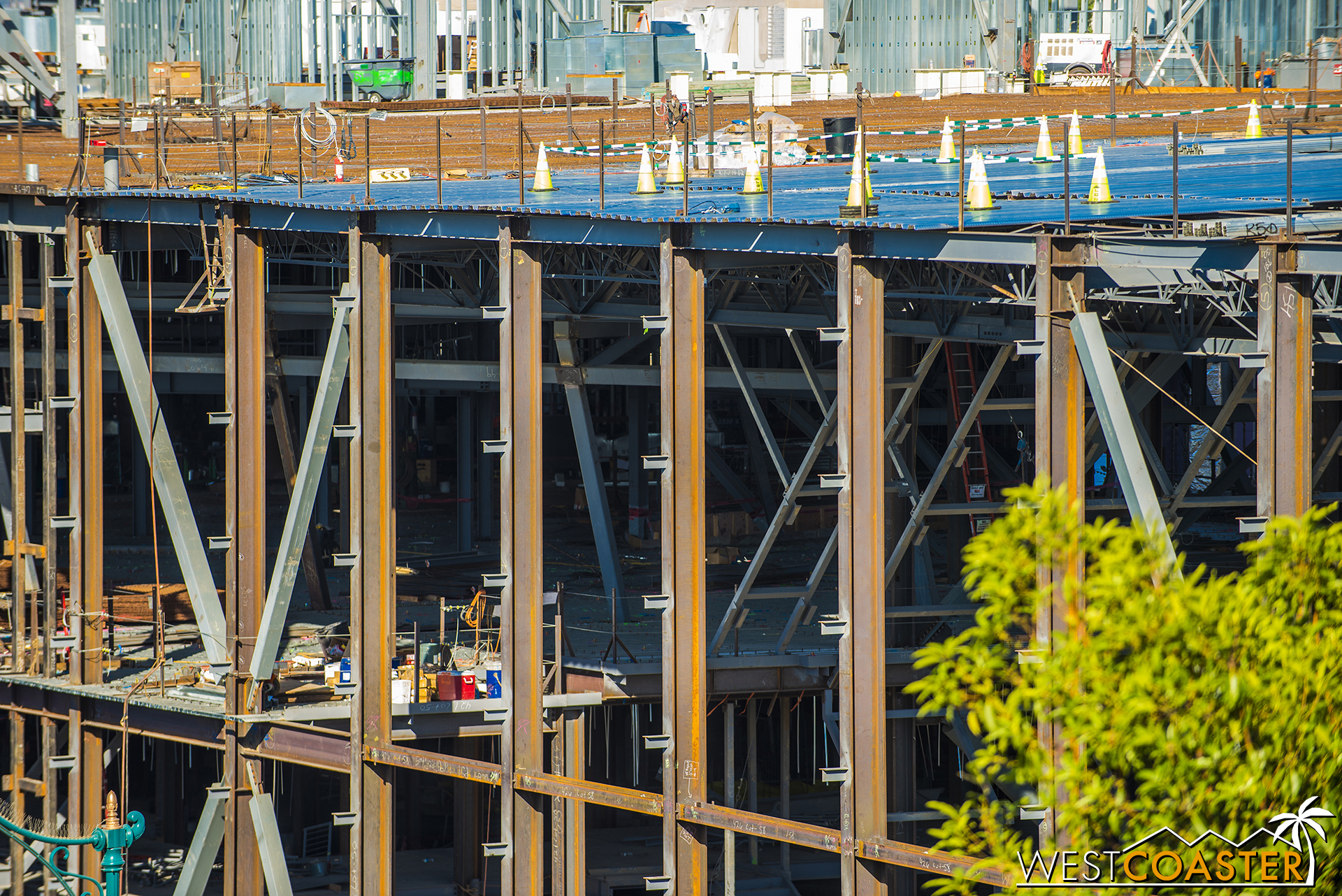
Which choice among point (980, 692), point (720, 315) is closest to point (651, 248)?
point (720, 315)

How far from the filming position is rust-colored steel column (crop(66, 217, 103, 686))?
86.0 ft

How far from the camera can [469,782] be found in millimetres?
29469

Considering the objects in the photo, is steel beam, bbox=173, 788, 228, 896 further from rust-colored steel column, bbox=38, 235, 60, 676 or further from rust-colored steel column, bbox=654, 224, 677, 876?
rust-colored steel column, bbox=654, 224, 677, 876

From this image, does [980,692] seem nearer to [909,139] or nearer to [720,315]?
[720,315]

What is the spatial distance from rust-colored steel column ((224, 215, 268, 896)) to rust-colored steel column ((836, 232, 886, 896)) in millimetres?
8904

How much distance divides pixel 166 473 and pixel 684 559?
29.5 feet

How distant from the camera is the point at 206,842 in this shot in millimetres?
25062

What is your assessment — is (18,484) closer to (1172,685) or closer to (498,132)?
(498,132)

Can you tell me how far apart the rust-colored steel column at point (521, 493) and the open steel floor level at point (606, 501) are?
47 mm

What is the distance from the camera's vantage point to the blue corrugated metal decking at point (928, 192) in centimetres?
2025

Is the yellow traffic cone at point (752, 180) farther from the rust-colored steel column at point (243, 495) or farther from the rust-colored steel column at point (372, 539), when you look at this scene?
the rust-colored steel column at point (243, 495)

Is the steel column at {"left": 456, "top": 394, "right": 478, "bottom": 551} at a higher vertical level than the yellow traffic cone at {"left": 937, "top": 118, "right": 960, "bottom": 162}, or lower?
lower

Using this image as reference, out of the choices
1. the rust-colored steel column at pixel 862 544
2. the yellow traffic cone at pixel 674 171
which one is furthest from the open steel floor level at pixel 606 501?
the yellow traffic cone at pixel 674 171

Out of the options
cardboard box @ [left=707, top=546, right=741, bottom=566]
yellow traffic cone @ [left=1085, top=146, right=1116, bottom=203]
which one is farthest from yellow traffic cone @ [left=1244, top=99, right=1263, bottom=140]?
yellow traffic cone @ [left=1085, top=146, right=1116, bottom=203]
